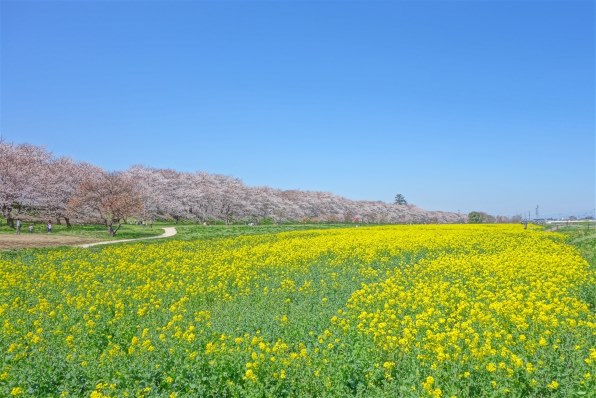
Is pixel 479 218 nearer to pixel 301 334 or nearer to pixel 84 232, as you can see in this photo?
pixel 84 232

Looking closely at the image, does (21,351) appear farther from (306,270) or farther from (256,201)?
(256,201)

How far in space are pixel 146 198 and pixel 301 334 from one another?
204ft

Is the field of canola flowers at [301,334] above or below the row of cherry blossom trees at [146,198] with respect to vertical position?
below

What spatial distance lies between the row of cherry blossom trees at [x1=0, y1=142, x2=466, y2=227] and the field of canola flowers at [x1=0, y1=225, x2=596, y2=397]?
30.0 meters

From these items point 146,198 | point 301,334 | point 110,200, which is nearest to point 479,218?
point 146,198

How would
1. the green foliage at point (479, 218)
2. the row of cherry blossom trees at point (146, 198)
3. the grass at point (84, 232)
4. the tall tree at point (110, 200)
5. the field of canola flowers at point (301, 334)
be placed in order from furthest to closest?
the green foliage at point (479, 218)
the row of cherry blossom trees at point (146, 198)
the tall tree at point (110, 200)
the grass at point (84, 232)
the field of canola flowers at point (301, 334)

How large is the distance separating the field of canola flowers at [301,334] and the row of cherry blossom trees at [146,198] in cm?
3001

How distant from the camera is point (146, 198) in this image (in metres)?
66.9

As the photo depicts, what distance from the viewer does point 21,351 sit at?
852 centimetres

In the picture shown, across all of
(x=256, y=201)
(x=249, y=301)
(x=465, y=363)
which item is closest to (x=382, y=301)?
(x=249, y=301)

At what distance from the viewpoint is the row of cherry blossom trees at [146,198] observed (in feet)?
150

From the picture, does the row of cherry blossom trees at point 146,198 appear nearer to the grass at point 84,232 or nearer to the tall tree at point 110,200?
the tall tree at point 110,200

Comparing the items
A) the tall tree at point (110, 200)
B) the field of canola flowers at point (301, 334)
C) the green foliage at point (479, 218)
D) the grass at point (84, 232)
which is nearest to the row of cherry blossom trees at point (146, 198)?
the tall tree at point (110, 200)

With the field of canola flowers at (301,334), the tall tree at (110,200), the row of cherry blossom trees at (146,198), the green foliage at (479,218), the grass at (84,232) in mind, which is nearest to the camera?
the field of canola flowers at (301,334)
